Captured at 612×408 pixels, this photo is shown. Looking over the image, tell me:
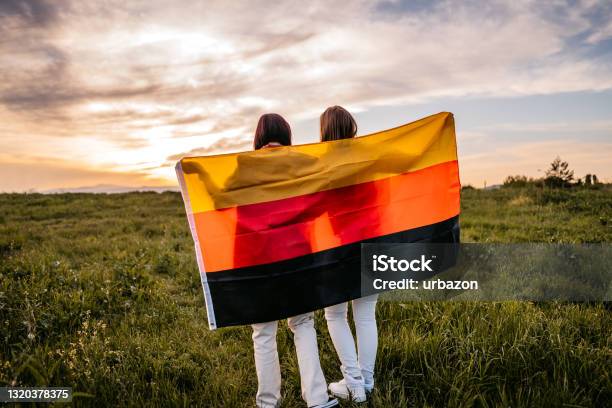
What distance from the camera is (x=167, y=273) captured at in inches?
316

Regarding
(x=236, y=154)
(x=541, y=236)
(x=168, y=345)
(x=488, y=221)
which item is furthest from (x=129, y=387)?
(x=488, y=221)

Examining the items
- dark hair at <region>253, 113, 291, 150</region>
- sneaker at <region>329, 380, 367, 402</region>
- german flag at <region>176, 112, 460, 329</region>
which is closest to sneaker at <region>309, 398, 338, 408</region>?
sneaker at <region>329, 380, 367, 402</region>

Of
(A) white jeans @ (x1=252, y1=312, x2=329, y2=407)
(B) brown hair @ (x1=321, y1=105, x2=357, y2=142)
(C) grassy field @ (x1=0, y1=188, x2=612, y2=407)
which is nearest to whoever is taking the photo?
(A) white jeans @ (x1=252, y1=312, x2=329, y2=407)

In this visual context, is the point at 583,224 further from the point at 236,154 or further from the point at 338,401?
the point at 236,154

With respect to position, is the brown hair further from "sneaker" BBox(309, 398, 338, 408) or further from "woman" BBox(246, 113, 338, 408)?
"sneaker" BBox(309, 398, 338, 408)

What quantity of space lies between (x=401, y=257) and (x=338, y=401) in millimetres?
1435

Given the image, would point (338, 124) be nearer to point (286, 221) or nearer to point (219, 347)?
point (286, 221)

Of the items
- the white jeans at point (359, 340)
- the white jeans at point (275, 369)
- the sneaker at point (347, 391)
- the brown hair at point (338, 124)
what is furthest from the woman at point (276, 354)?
the brown hair at point (338, 124)

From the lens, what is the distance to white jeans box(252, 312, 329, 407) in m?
3.56

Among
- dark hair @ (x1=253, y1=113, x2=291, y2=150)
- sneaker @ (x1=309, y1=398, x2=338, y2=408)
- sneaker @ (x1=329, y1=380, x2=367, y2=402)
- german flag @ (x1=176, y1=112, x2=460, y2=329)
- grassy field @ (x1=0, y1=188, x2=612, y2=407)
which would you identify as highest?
dark hair @ (x1=253, y1=113, x2=291, y2=150)

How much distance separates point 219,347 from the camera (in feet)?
15.6

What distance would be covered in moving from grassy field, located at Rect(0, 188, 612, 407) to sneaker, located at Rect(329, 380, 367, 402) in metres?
0.12

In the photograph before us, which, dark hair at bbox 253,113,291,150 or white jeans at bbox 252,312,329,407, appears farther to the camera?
dark hair at bbox 253,113,291,150

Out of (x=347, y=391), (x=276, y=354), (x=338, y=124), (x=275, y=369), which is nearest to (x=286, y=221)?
(x=338, y=124)
